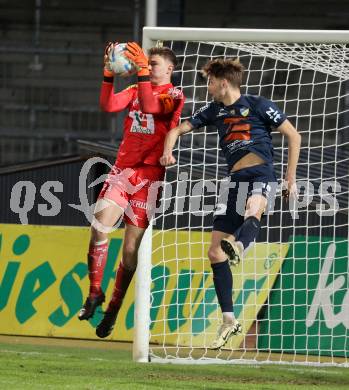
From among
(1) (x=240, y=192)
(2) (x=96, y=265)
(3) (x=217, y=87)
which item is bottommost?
(2) (x=96, y=265)

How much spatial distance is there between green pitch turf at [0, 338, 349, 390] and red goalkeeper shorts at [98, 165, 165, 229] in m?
1.29

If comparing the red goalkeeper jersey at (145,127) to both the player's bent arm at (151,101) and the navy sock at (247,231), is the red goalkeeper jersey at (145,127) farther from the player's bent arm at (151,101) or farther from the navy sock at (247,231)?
the navy sock at (247,231)

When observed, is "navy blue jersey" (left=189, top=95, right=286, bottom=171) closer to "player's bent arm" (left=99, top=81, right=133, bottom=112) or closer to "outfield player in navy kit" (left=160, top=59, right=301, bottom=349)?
"outfield player in navy kit" (left=160, top=59, right=301, bottom=349)

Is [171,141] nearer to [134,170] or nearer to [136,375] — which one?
[134,170]

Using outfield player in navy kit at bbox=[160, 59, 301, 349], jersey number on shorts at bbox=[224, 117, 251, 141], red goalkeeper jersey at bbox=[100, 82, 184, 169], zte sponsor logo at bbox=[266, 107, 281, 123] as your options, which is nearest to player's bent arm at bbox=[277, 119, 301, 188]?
outfield player in navy kit at bbox=[160, 59, 301, 349]

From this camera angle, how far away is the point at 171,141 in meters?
8.30

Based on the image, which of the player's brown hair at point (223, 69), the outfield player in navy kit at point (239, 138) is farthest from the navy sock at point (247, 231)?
the player's brown hair at point (223, 69)

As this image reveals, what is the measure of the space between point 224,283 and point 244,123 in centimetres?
129

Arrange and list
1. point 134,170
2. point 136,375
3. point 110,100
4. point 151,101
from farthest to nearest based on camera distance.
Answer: point 136,375 → point 134,170 → point 110,100 → point 151,101

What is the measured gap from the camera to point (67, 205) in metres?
15.7

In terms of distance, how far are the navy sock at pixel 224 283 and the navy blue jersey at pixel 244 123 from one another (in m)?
0.83

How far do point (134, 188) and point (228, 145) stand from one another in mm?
→ 780

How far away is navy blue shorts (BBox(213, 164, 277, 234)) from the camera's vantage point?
8508 mm

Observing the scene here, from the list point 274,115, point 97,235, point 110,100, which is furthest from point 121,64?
point 97,235
